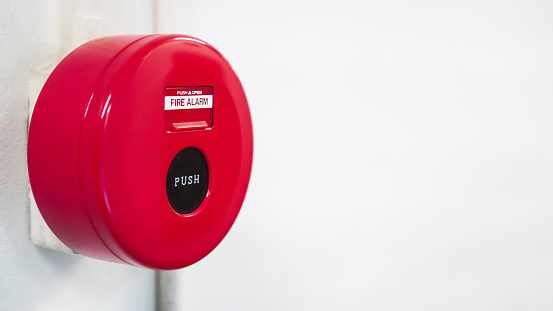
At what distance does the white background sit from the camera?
714 millimetres

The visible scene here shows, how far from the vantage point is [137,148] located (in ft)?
1.89

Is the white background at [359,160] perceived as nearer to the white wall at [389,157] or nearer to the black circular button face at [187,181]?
the white wall at [389,157]

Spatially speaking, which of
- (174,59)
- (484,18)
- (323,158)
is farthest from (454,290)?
(174,59)

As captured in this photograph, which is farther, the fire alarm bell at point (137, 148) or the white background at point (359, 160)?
the white background at point (359, 160)

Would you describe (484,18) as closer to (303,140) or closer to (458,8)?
(458,8)

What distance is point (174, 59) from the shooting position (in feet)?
2.00

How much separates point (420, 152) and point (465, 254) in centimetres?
17

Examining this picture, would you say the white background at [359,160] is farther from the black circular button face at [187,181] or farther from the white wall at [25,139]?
the black circular button face at [187,181]

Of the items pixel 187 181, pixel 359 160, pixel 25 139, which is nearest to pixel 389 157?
pixel 359 160

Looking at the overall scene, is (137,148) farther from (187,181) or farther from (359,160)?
(359,160)

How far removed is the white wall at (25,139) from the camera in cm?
64

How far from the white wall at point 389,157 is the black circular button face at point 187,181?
11.7 inches

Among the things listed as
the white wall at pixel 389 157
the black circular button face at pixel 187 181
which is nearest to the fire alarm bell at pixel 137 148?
the black circular button face at pixel 187 181

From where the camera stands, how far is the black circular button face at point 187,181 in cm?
63
